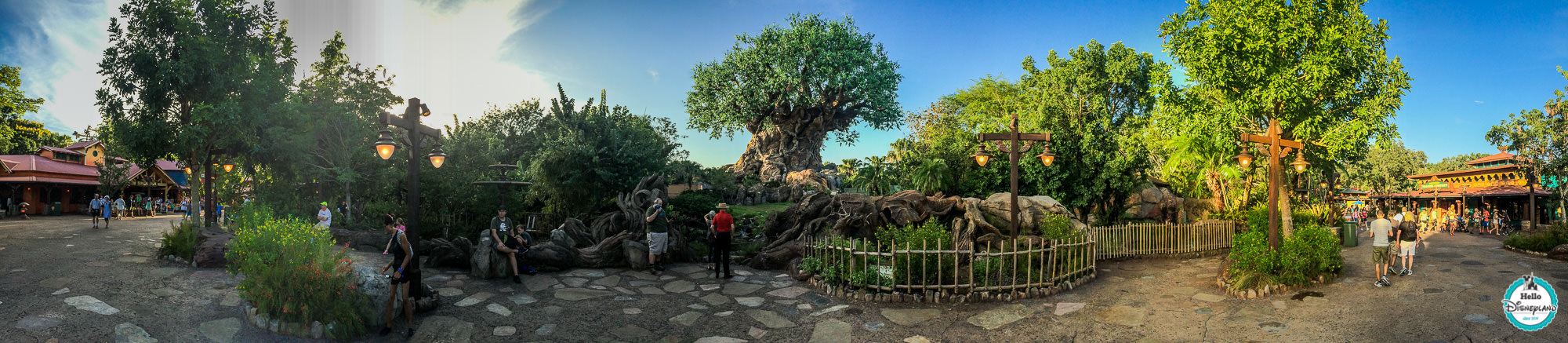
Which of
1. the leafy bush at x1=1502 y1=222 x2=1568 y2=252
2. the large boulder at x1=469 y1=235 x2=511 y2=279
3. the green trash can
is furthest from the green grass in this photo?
the leafy bush at x1=1502 y1=222 x2=1568 y2=252

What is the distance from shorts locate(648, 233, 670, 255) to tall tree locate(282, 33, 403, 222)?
10.4 metres

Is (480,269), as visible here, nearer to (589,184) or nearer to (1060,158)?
(589,184)

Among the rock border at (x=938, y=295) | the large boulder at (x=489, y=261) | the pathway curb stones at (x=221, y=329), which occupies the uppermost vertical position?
the large boulder at (x=489, y=261)

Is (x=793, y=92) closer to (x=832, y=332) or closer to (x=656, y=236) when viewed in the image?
(x=656, y=236)

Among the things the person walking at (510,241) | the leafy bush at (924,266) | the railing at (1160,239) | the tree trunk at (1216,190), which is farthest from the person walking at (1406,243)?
the person walking at (510,241)

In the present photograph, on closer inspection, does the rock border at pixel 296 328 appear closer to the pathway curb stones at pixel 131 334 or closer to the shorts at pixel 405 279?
the shorts at pixel 405 279

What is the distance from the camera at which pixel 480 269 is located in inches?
458

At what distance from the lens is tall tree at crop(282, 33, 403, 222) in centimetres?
1800

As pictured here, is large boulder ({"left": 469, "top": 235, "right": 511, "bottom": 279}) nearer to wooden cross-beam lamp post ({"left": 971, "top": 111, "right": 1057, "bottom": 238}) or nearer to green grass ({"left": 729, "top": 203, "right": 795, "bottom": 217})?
wooden cross-beam lamp post ({"left": 971, "top": 111, "right": 1057, "bottom": 238})

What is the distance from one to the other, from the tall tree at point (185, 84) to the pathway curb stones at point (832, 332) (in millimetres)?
17305

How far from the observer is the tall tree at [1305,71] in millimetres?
14781

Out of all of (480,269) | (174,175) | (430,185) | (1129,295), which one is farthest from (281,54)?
(174,175)

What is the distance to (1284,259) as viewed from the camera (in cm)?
1052

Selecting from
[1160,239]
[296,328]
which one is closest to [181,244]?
A: [296,328]
